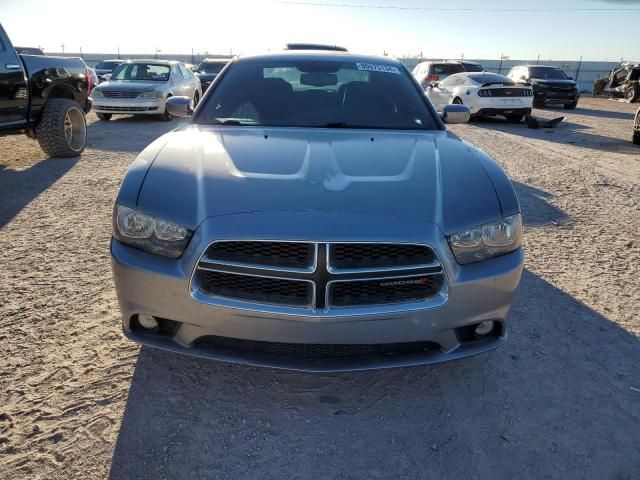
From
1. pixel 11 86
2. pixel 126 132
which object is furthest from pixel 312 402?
pixel 126 132

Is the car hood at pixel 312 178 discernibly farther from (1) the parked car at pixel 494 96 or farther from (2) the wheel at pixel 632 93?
(2) the wheel at pixel 632 93

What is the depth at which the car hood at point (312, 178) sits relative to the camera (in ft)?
6.58

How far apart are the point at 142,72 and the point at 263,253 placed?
12679mm

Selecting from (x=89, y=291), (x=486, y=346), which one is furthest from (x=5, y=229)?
(x=486, y=346)

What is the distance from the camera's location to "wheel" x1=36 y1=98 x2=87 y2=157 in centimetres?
692

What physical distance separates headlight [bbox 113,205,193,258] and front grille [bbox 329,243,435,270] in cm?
64

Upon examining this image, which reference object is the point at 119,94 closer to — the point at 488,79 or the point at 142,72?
the point at 142,72

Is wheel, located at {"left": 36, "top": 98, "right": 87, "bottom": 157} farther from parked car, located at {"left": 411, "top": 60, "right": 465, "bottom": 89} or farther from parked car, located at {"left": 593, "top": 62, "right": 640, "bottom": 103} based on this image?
parked car, located at {"left": 593, "top": 62, "right": 640, "bottom": 103}

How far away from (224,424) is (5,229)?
3.44m

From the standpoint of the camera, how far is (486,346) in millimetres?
2127

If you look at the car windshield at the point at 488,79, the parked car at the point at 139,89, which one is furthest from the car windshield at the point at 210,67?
the car windshield at the point at 488,79

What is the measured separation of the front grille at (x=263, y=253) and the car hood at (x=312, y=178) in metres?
0.14

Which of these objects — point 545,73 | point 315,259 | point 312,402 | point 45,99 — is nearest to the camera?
point 315,259

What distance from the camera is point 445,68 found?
53.5 ft
